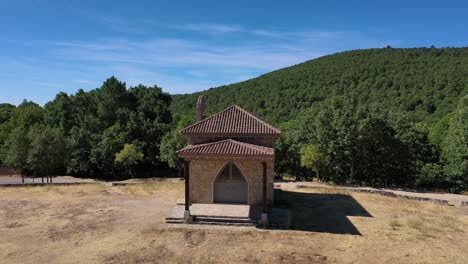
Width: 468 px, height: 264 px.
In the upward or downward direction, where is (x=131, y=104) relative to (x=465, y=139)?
upward

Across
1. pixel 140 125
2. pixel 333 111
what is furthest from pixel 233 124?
pixel 140 125

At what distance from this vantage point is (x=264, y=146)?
20.5 metres

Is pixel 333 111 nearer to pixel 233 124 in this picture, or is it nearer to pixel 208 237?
pixel 233 124

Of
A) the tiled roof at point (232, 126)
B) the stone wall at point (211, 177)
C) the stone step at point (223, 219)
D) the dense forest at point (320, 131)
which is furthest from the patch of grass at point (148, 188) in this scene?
the stone step at point (223, 219)

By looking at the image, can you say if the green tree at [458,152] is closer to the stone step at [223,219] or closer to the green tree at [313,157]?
the green tree at [313,157]

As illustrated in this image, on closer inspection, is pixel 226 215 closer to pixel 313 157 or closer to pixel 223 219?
pixel 223 219

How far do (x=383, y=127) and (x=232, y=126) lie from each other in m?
18.0

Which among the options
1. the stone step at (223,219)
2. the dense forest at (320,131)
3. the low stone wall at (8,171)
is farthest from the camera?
Answer: the low stone wall at (8,171)

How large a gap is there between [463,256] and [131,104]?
4174 cm

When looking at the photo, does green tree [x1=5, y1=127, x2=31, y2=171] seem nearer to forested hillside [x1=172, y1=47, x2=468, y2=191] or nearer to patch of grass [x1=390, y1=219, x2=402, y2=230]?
forested hillside [x1=172, y1=47, x2=468, y2=191]

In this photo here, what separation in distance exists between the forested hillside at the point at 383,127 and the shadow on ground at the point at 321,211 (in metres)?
7.16

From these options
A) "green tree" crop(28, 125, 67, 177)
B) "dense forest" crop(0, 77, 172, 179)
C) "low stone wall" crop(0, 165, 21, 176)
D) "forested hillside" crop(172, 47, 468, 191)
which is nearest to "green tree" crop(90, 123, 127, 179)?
"dense forest" crop(0, 77, 172, 179)

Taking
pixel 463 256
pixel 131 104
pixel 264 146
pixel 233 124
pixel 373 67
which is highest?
pixel 373 67

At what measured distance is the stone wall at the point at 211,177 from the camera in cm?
1972
